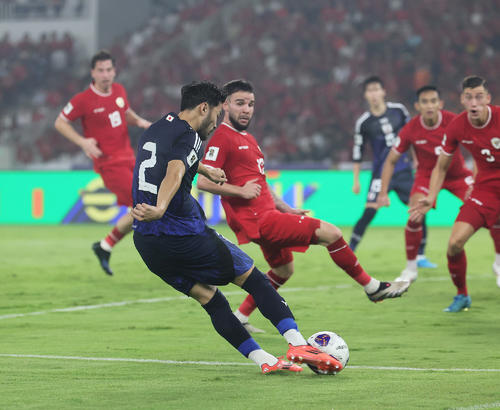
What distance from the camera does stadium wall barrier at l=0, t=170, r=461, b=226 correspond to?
18828 millimetres

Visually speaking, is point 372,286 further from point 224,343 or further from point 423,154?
point 423,154

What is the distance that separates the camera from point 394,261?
1252 centimetres

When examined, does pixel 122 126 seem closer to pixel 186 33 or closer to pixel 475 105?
pixel 475 105

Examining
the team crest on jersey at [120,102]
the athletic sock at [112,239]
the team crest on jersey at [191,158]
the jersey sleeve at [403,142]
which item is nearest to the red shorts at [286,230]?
the team crest on jersey at [191,158]

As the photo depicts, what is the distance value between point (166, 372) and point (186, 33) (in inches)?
933

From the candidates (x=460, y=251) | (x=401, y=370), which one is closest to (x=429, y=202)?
(x=460, y=251)

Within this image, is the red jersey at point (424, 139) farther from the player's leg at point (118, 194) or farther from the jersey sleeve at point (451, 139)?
the player's leg at point (118, 194)

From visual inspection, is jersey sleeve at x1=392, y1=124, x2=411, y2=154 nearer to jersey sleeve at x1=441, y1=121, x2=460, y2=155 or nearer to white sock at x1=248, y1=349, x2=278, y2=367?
jersey sleeve at x1=441, y1=121, x2=460, y2=155

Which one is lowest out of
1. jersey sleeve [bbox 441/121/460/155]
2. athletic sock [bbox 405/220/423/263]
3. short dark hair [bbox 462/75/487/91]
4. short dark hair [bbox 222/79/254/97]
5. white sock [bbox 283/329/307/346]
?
athletic sock [bbox 405/220/423/263]

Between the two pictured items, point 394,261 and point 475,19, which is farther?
point 475,19

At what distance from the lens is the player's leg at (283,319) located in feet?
16.5

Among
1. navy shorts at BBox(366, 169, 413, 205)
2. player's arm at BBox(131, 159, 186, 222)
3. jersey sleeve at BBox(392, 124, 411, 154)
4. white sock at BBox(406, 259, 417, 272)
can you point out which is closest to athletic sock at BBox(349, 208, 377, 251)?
navy shorts at BBox(366, 169, 413, 205)

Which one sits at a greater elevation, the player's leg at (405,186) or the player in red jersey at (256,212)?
the player in red jersey at (256,212)

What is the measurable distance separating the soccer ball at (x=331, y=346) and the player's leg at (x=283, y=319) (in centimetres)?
10
